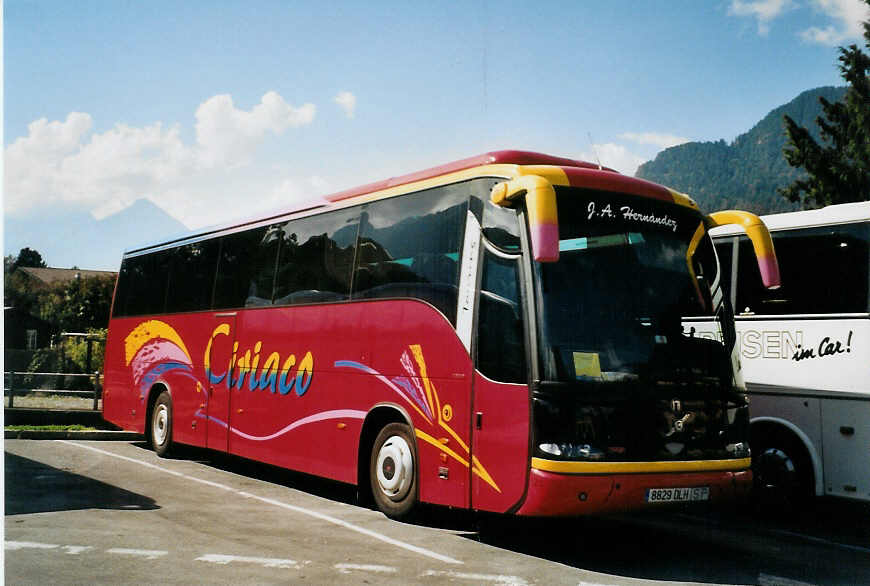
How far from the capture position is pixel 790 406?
10.4 metres

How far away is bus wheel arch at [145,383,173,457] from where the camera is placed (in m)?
14.8

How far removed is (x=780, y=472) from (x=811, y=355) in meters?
1.43

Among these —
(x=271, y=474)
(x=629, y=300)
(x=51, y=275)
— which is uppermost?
(x=51, y=275)

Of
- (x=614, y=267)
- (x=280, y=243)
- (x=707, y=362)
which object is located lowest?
(x=707, y=362)

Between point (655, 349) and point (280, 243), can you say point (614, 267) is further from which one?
point (280, 243)

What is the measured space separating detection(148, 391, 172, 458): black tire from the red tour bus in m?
3.89

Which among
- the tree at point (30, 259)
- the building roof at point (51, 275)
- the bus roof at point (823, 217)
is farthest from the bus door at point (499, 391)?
the building roof at point (51, 275)

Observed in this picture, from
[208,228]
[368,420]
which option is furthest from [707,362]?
[208,228]

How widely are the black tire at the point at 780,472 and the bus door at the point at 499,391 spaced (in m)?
4.42

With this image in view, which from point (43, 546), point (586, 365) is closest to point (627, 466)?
point (586, 365)

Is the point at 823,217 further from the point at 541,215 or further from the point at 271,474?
the point at 271,474

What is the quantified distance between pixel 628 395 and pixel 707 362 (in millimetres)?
1110

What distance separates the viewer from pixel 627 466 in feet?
24.1

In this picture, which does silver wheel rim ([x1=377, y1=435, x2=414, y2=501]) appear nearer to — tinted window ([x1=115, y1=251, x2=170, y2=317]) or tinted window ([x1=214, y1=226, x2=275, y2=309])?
tinted window ([x1=214, y1=226, x2=275, y2=309])
